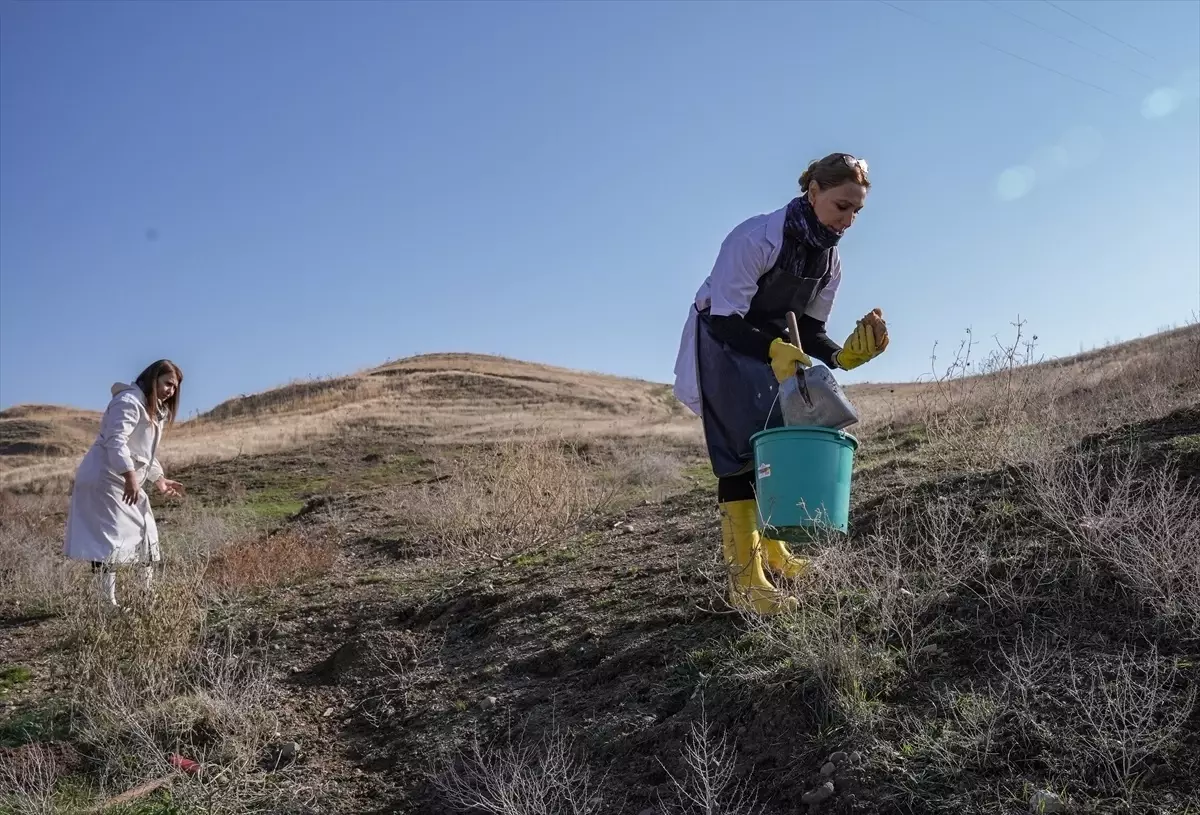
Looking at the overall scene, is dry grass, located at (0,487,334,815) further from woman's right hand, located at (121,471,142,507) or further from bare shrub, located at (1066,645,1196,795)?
bare shrub, located at (1066,645,1196,795)

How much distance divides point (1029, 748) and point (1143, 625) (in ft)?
2.01

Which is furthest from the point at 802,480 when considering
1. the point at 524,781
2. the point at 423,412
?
the point at 423,412

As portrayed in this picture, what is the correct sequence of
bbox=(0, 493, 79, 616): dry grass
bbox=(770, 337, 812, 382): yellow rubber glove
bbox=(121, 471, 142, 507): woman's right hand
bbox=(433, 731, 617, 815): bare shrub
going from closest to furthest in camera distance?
bbox=(433, 731, 617, 815): bare shrub < bbox=(770, 337, 812, 382): yellow rubber glove < bbox=(121, 471, 142, 507): woman's right hand < bbox=(0, 493, 79, 616): dry grass

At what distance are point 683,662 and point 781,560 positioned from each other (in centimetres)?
66

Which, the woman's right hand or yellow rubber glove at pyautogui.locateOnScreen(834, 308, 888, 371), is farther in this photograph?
the woman's right hand

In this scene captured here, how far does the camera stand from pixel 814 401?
300 centimetres

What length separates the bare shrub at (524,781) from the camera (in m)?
2.39

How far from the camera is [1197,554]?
245cm

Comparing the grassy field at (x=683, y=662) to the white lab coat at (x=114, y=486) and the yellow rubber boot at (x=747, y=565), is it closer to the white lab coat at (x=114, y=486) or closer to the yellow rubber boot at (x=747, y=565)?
the yellow rubber boot at (x=747, y=565)

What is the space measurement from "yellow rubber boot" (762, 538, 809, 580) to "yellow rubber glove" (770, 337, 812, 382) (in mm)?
667

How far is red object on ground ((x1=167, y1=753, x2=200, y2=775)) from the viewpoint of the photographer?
310 centimetres

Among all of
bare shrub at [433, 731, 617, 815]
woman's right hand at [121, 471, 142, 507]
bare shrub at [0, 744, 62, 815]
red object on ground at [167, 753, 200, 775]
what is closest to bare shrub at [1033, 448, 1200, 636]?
bare shrub at [433, 731, 617, 815]

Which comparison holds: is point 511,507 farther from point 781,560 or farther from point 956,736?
point 956,736

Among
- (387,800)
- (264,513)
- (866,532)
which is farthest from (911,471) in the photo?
(264,513)
